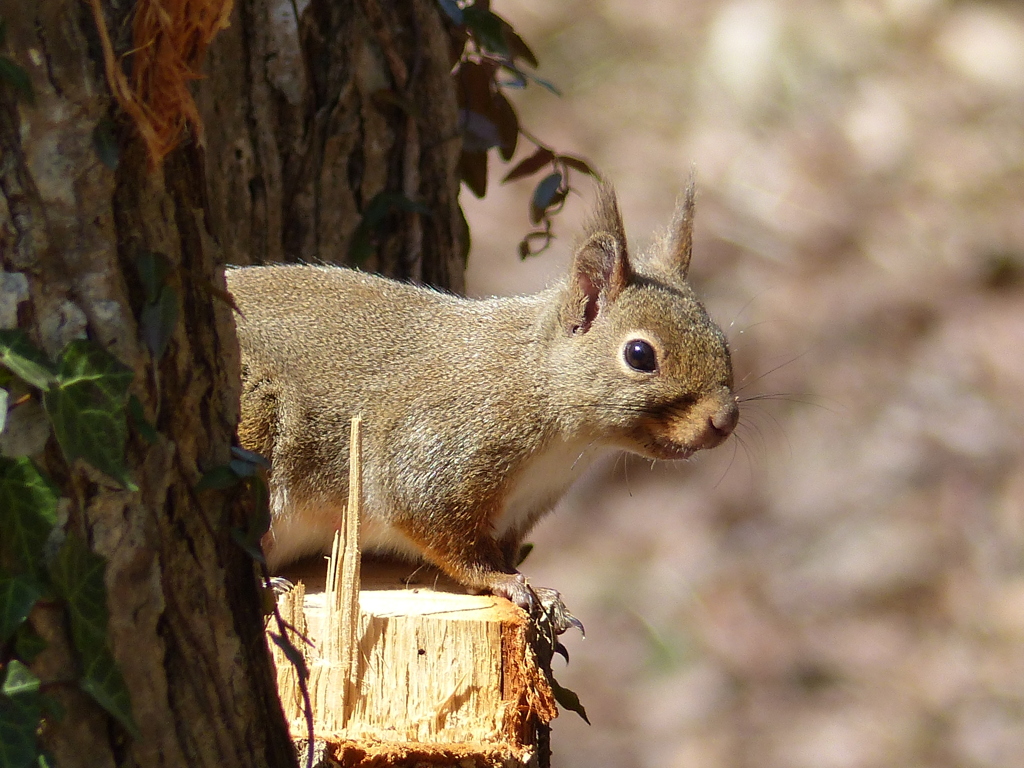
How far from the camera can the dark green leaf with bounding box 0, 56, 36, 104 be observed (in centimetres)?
130

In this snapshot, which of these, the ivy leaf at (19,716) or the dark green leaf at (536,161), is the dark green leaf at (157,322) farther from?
the dark green leaf at (536,161)

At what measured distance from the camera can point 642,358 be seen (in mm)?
2730

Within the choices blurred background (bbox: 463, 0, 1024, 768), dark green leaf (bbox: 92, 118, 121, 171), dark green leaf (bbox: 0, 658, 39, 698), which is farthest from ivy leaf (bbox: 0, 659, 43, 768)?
blurred background (bbox: 463, 0, 1024, 768)

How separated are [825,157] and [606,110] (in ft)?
3.92

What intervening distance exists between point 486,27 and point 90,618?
1.95m

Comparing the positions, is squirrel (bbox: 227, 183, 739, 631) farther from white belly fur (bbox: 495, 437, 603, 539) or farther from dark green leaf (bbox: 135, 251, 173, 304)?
dark green leaf (bbox: 135, 251, 173, 304)

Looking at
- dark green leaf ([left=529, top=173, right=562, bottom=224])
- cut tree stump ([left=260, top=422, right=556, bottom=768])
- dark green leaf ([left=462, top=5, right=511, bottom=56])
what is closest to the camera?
cut tree stump ([left=260, top=422, right=556, bottom=768])

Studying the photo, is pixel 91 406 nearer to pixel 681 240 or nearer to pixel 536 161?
pixel 681 240

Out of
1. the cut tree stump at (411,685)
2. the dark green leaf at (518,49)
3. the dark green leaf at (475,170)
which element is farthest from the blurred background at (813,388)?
the cut tree stump at (411,685)

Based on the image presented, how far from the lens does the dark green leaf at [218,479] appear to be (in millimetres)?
1556

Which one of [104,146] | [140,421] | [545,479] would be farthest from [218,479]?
[545,479]

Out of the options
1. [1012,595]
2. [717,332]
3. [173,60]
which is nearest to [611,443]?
[717,332]

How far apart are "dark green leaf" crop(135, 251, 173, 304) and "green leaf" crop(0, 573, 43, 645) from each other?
0.33 metres

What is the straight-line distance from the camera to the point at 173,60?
4.61 ft
